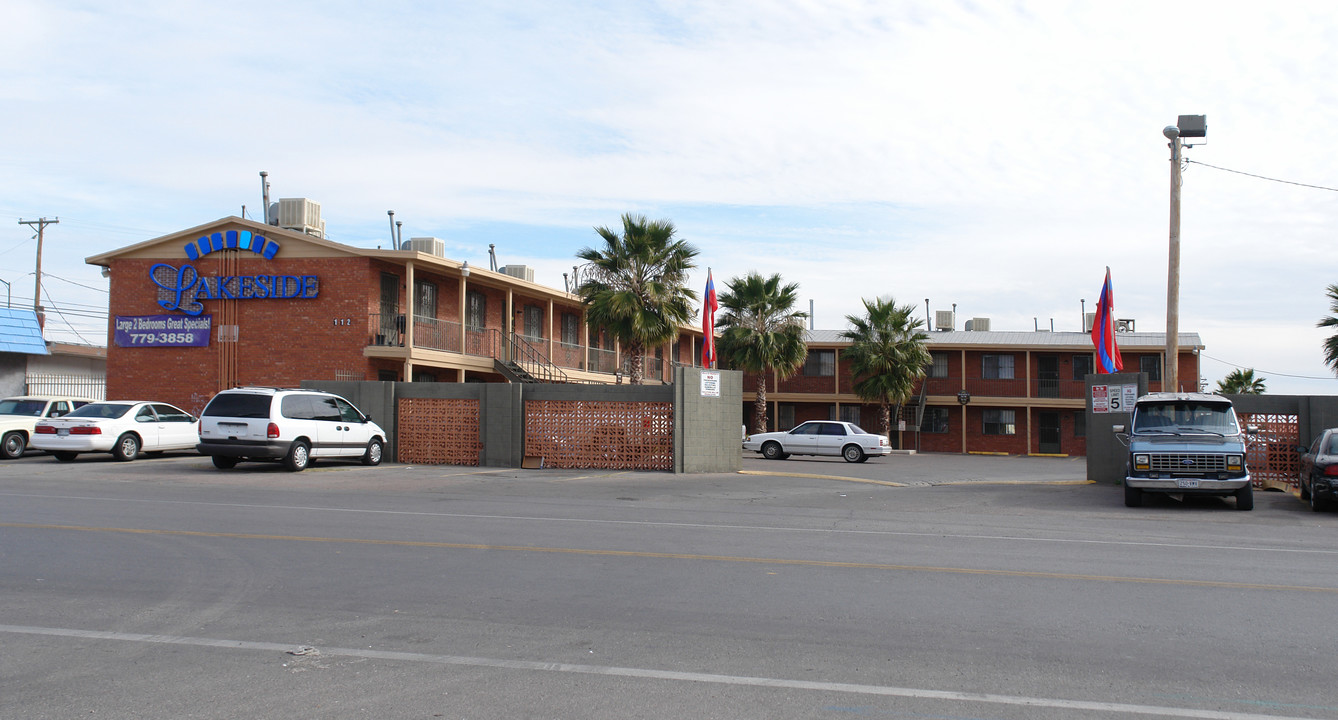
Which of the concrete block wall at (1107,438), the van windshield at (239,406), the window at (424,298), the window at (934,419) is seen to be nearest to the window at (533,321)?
the window at (424,298)

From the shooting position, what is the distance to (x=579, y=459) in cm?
2342

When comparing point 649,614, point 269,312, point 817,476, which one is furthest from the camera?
point 269,312

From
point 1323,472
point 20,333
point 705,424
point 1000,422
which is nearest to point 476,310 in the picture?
point 705,424

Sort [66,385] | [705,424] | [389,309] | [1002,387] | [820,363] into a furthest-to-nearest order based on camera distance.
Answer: [820,363] < [1002,387] < [66,385] < [389,309] < [705,424]

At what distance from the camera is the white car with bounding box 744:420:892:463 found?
34375 millimetres

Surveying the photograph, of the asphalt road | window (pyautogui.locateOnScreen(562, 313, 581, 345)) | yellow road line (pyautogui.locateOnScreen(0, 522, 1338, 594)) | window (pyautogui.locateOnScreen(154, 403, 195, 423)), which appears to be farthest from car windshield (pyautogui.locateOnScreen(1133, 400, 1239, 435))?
window (pyautogui.locateOnScreen(562, 313, 581, 345))

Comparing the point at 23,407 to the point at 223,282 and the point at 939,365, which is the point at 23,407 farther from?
the point at 939,365

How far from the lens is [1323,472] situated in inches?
604

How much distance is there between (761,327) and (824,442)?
857cm

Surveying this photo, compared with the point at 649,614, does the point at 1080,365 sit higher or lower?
higher

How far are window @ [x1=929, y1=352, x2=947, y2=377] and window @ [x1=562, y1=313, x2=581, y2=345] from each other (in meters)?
18.2

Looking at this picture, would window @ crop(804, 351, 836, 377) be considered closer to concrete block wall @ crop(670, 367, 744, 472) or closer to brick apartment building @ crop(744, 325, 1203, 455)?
brick apartment building @ crop(744, 325, 1203, 455)

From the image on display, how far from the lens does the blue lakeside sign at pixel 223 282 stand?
98.8 ft

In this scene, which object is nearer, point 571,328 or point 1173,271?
point 1173,271
